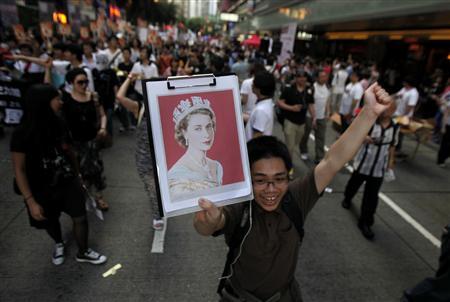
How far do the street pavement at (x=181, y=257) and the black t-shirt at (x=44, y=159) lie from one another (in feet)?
3.23

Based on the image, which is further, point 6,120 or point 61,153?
point 6,120

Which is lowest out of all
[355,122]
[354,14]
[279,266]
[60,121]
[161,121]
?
[279,266]

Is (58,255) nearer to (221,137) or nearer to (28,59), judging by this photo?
(221,137)

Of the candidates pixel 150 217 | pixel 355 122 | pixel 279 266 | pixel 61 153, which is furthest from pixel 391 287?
pixel 61 153

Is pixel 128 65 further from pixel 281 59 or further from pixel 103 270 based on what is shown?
pixel 103 270

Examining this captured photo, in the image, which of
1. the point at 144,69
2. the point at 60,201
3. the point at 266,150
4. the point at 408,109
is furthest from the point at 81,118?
the point at 408,109

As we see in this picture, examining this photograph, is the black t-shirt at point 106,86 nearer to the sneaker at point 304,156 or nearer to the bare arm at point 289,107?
the bare arm at point 289,107

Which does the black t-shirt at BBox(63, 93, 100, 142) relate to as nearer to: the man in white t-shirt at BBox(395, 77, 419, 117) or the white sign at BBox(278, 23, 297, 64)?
the man in white t-shirt at BBox(395, 77, 419, 117)

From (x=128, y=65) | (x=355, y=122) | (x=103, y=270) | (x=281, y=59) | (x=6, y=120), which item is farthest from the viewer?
(x=281, y=59)

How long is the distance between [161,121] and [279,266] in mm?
1006

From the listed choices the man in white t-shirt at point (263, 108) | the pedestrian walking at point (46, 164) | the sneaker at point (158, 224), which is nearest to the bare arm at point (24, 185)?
the pedestrian walking at point (46, 164)

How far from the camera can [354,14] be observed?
575 inches

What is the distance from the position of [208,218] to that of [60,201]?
211 centimetres

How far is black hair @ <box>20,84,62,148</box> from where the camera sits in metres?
2.67
